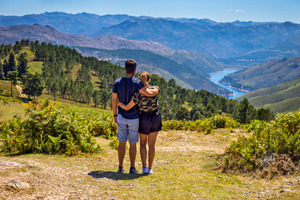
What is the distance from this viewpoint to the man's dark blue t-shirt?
26.0 ft

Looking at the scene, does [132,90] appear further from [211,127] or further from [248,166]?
[211,127]

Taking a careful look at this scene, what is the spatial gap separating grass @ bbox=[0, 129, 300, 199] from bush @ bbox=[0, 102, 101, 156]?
591 mm

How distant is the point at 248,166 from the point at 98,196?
512cm

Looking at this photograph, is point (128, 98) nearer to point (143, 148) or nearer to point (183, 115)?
point (143, 148)

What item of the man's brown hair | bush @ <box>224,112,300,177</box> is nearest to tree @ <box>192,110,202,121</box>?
bush @ <box>224,112,300,177</box>

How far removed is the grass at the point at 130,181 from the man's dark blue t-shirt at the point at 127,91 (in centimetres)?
202

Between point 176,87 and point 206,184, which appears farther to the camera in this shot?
point 176,87

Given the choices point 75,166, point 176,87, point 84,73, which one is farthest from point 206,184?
point 176,87

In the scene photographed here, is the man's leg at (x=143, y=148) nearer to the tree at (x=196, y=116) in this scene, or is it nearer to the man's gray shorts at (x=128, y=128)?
the man's gray shorts at (x=128, y=128)

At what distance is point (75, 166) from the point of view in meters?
8.29

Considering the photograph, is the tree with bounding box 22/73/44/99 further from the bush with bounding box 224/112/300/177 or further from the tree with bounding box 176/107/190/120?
the bush with bounding box 224/112/300/177

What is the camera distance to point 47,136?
33.4 feet

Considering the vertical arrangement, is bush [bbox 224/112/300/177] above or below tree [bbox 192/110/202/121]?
above

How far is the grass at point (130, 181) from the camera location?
235 inches
